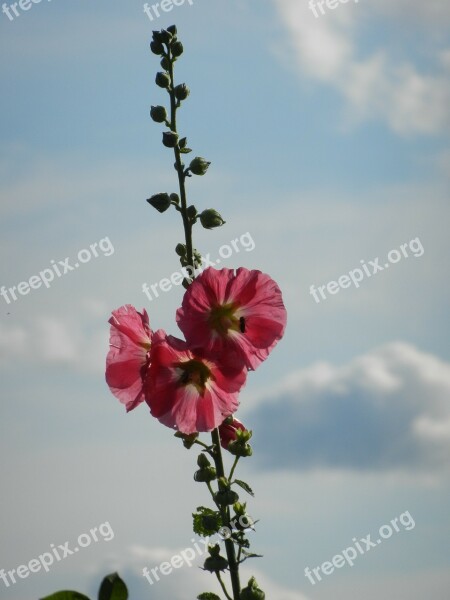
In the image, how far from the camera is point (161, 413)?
2672 millimetres

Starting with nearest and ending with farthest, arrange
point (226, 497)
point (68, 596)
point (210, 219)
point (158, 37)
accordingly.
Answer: point (68, 596) < point (226, 497) < point (210, 219) < point (158, 37)

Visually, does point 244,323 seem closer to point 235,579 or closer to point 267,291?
point 267,291

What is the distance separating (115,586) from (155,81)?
2320 millimetres

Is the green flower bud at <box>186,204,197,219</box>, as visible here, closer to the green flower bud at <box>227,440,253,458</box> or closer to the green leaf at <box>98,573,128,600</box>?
the green flower bud at <box>227,440,253,458</box>

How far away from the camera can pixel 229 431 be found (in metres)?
2.87

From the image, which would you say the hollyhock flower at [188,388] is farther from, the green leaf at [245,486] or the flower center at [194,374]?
the green leaf at [245,486]

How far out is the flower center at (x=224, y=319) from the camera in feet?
8.92

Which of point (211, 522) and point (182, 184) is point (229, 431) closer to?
point (211, 522)

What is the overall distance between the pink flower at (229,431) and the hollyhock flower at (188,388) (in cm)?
16

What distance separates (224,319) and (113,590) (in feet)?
4.90

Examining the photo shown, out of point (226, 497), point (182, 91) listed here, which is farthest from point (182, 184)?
point (226, 497)

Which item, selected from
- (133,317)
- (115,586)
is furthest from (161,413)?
(115,586)

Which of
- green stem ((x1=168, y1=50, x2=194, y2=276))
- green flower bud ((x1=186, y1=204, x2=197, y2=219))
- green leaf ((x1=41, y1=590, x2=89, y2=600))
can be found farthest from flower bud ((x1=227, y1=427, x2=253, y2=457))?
green leaf ((x1=41, y1=590, x2=89, y2=600))

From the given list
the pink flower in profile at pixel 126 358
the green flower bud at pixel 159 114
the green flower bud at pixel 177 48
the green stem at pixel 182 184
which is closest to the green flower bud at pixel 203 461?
the pink flower in profile at pixel 126 358
